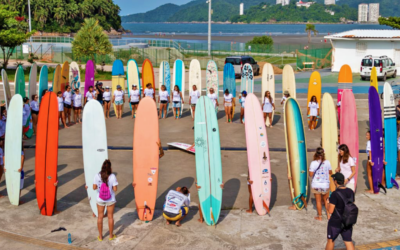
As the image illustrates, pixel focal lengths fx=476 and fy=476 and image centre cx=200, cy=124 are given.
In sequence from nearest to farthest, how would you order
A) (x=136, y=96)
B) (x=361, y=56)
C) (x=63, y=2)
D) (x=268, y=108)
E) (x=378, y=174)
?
1. (x=378, y=174)
2. (x=268, y=108)
3. (x=136, y=96)
4. (x=361, y=56)
5. (x=63, y=2)

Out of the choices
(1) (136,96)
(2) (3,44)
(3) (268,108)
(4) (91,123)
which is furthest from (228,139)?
(2) (3,44)

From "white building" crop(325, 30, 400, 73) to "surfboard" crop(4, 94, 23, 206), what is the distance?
92.5 ft

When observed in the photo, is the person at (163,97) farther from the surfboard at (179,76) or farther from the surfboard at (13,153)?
the surfboard at (13,153)

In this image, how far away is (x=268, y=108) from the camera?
635 inches

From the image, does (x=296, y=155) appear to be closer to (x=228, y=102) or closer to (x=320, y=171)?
(x=320, y=171)

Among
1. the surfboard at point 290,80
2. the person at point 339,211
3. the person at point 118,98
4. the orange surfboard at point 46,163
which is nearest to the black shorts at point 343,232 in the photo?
the person at point 339,211

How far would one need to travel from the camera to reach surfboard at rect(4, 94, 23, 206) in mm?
9383

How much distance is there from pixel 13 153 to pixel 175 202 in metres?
3.50

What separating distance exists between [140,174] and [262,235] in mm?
2537

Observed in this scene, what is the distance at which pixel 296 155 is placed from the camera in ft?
30.7

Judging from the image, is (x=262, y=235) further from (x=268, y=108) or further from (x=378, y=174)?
(x=268, y=108)

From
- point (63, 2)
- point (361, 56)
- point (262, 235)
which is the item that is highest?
point (63, 2)

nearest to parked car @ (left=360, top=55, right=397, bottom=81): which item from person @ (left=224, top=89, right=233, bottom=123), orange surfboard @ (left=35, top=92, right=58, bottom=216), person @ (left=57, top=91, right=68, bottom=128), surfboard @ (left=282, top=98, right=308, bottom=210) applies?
person @ (left=224, top=89, right=233, bottom=123)

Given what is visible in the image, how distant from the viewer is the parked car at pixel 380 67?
28.5 m
